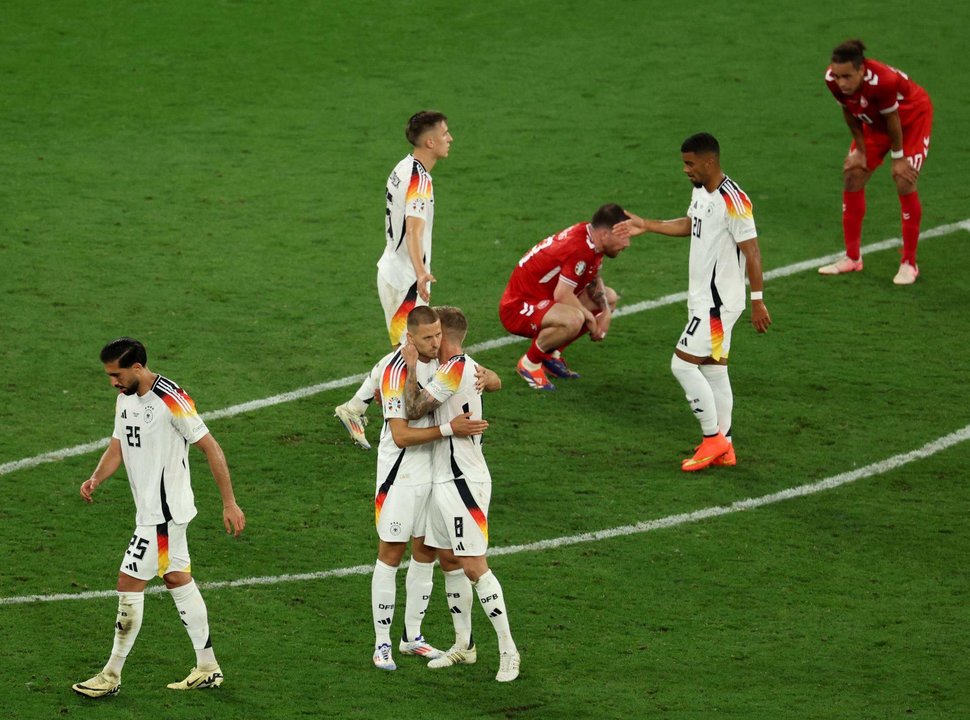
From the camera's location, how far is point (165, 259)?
44.4ft

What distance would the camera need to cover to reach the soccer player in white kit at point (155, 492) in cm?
748

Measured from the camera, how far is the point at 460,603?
26.4 ft

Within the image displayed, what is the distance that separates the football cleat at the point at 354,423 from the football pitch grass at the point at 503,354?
0.14 m

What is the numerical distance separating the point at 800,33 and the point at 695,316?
1030 centimetres

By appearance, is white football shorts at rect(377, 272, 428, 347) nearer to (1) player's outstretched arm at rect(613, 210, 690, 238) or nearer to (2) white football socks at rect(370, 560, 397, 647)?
(1) player's outstretched arm at rect(613, 210, 690, 238)

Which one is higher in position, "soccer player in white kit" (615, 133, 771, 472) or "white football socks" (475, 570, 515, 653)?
"soccer player in white kit" (615, 133, 771, 472)

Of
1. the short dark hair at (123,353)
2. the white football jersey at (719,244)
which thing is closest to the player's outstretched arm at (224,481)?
the short dark hair at (123,353)

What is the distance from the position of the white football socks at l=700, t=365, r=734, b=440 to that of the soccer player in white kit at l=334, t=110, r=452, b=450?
192 cm

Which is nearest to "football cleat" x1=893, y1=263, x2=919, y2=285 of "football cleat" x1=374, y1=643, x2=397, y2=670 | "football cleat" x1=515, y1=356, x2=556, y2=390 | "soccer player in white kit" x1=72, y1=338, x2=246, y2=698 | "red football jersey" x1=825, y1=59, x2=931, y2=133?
"red football jersey" x1=825, y1=59, x2=931, y2=133

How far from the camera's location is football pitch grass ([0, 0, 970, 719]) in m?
8.12

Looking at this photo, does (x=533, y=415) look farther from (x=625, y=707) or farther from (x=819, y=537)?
(x=625, y=707)

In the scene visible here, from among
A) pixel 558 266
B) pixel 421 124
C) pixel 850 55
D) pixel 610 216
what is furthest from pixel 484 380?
pixel 850 55

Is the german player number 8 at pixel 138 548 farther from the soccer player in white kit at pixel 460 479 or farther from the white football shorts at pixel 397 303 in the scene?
the white football shorts at pixel 397 303

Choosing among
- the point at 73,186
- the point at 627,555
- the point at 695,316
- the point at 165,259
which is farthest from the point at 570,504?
the point at 73,186
